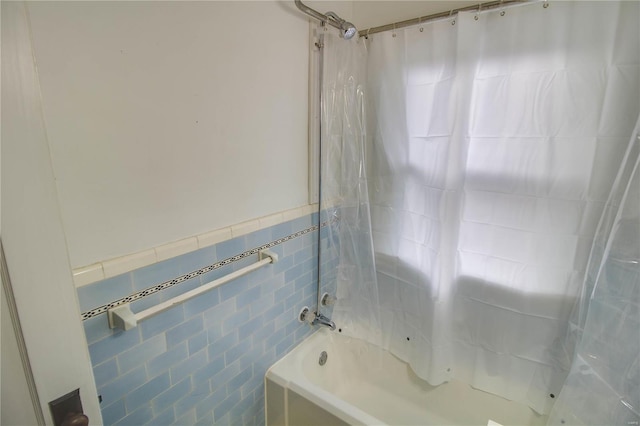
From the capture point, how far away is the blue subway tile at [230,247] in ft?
3.72

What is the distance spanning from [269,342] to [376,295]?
0.65 meters

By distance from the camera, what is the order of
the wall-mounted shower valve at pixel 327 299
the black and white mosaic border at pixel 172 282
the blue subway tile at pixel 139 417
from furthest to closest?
the wall-mounted shower valve at pixel 327 299, the blue subway tile at pixel 139 417, the black and white mosaic border at pixel 172 282

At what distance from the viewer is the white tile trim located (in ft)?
2.67

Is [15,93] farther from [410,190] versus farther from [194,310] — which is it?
[410,190]

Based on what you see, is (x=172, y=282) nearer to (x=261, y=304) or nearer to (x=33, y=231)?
(x=261, y=304)

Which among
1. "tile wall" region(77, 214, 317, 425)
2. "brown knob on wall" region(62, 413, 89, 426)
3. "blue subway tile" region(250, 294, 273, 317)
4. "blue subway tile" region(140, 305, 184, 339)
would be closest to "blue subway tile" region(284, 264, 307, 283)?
"tile wall" region(77, 214, 317, 425)

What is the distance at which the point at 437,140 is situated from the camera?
143 cm

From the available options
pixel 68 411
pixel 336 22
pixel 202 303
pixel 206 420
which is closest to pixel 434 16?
pixel 336 22

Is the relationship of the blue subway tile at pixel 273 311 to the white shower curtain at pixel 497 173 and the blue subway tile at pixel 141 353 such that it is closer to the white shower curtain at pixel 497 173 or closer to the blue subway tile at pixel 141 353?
the blue subway tile at pixel 141 353

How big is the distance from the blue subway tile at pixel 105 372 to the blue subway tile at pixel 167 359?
0.10 meters

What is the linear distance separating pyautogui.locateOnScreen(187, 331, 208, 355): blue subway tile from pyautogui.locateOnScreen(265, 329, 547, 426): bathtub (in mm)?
483

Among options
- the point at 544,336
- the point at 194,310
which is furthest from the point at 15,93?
the point at 544,336

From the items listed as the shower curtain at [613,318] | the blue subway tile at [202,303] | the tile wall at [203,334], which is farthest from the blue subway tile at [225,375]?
the shower curtain at [613,318]

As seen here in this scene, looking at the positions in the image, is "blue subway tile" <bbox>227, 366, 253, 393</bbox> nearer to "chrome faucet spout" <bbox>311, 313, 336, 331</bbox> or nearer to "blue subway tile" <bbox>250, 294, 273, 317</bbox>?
"blue subway tile" <bbox>250, 294, 273, 317</bbox>
